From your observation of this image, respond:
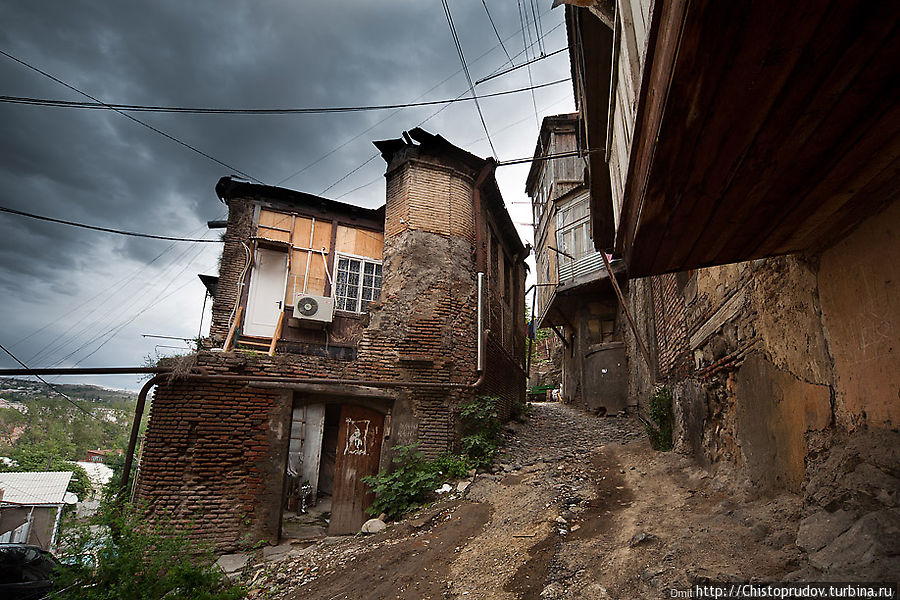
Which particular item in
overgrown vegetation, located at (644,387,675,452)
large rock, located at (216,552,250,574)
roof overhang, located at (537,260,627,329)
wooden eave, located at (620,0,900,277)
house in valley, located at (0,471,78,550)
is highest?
roof overhang, located at (537,260,627,329)

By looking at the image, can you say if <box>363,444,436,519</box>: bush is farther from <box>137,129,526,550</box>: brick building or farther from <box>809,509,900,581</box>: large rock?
<box>809,509,900,581</box>: large rock

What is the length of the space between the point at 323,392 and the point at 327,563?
303 centimetres

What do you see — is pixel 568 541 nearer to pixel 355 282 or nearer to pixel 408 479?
pixel 408 479

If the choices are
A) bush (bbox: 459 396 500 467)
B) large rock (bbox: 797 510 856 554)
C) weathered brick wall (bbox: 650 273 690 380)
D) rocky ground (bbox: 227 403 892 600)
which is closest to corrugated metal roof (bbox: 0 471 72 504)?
rocky ground (bbox: 227 403 892 600)

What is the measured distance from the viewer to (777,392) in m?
Result: 3.62

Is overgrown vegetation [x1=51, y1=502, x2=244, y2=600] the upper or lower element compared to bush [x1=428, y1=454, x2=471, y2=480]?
lower

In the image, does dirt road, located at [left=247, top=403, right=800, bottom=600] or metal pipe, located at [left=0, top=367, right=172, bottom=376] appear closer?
dirt road, located at [left=247, top=403, right=800, bottom=600]

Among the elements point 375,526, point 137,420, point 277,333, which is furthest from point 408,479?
point 277,333

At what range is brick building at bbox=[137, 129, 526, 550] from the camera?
7441 millimetres

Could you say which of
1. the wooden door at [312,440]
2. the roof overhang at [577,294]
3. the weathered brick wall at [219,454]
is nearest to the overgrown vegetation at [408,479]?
the weathered brick wall at [219,454]

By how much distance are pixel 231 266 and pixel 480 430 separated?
783cm

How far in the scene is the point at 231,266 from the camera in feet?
38.5

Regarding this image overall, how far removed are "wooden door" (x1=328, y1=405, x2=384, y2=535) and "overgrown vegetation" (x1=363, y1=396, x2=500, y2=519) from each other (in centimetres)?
34

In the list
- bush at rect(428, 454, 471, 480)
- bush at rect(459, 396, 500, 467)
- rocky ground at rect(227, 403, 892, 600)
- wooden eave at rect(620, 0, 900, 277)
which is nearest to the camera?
wooden eave at rect(620, 0, 900, 277)
